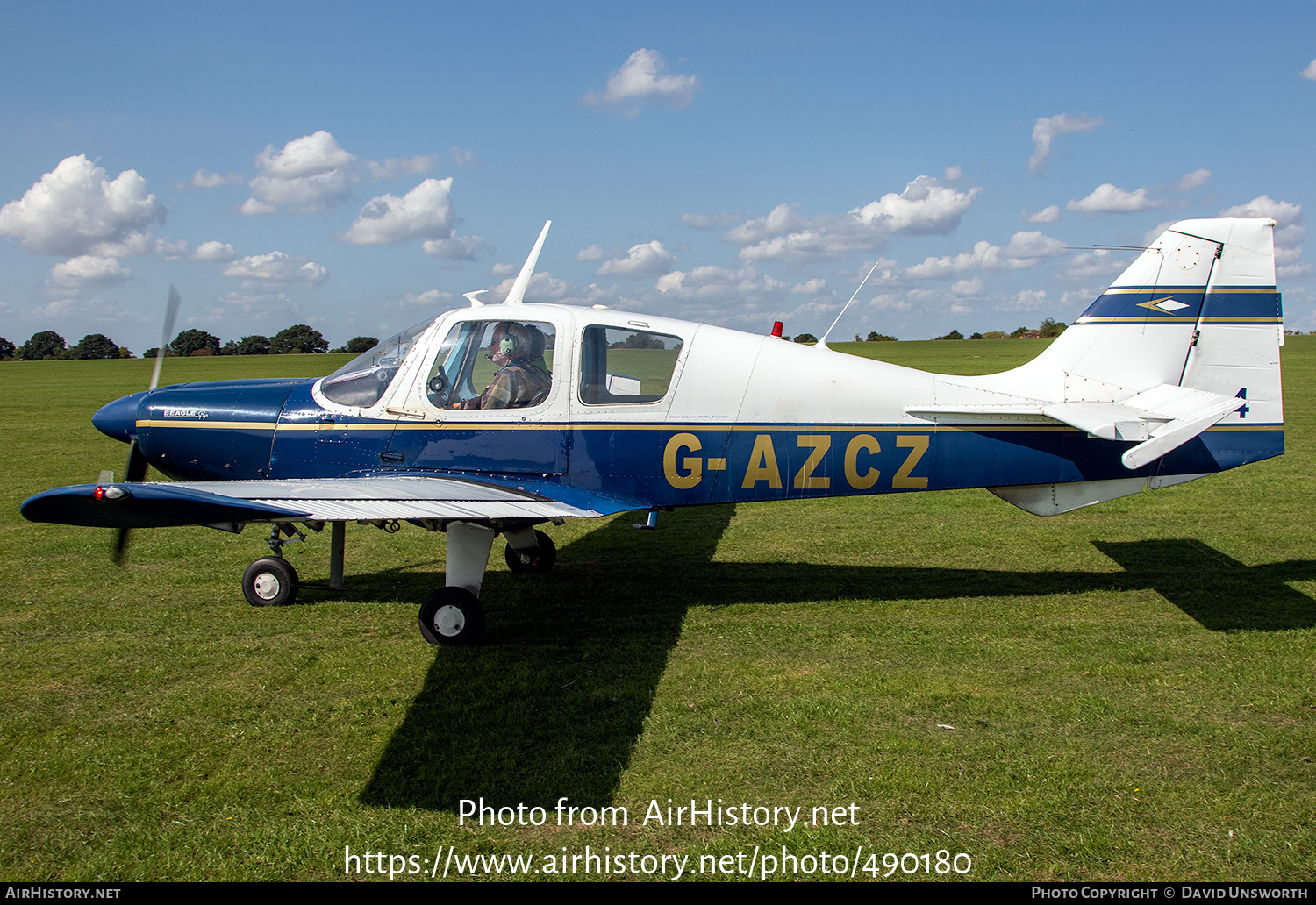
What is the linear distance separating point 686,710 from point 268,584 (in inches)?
149

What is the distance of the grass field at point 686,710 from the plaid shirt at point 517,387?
5.43ft

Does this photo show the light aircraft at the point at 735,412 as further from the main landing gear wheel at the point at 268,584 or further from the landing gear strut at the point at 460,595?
the main landing gear wheel at the point at 268,584

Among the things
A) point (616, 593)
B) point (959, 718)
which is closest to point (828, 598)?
point (616, 593)

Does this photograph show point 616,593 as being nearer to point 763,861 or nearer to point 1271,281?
point 763,861

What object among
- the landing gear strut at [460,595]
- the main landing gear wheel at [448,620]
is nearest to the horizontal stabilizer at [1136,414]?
the landing gear strut at [460,595]

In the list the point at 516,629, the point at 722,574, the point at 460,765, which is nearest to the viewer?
the point at 460,765

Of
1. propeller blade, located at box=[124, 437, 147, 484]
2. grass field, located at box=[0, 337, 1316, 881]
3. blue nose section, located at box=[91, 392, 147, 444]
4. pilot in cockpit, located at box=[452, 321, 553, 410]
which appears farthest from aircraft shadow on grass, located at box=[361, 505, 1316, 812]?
blue nose section, located at box=[91, 392, 147, 444]

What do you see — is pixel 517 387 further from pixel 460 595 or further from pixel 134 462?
pixel 134 462

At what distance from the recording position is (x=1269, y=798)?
3730 millimetres

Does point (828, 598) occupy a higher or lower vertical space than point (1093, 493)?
lower

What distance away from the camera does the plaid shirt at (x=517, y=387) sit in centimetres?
616

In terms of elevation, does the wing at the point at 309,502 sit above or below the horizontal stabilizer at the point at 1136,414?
below

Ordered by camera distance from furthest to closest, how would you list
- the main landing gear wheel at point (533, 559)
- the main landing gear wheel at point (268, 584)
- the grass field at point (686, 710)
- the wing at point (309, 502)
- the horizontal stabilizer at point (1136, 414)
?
the main landing gear wheel at point (533, 559)
the main landing gear wheel at point (268, 584)
the horizontal stabilizer at point (1136, 414)
the wing at point (309, 502)
the grass field at point (686, 710)

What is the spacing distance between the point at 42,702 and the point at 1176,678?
666cm
